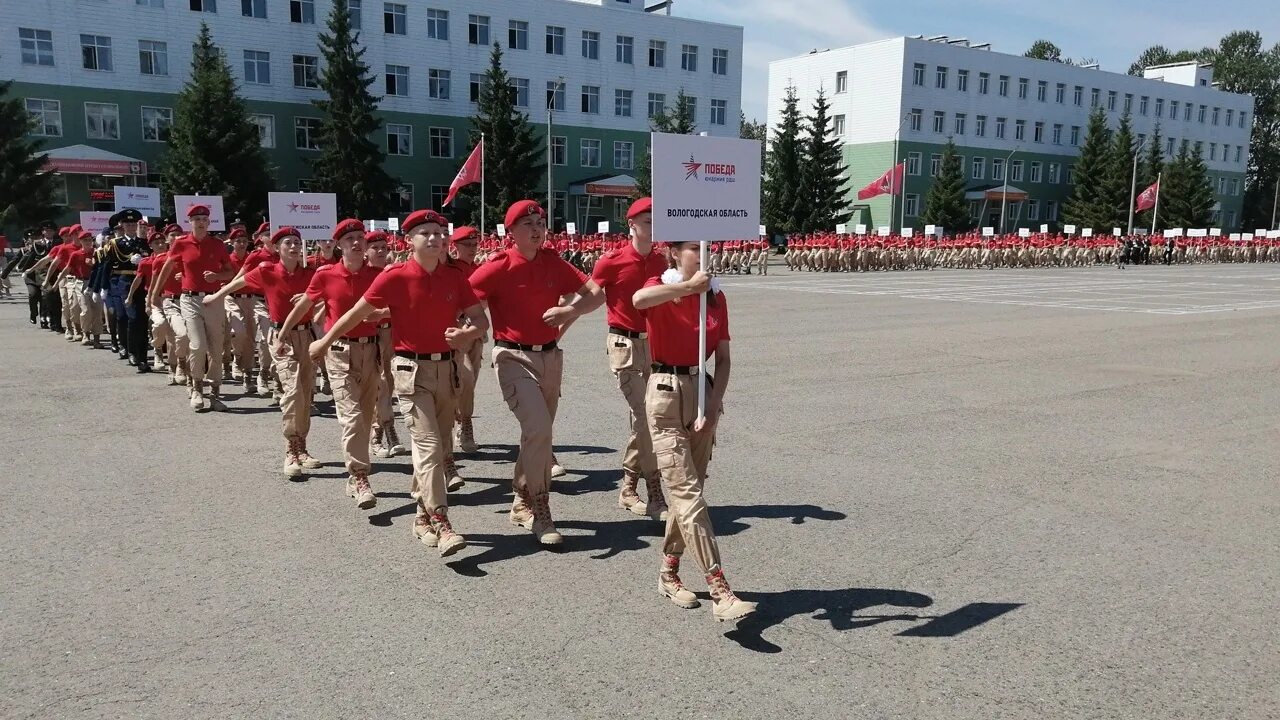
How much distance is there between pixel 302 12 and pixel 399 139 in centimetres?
852

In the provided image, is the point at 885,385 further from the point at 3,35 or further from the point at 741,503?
the point at 3,35

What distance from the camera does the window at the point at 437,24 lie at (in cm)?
5497

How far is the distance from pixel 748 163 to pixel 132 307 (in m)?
10.4

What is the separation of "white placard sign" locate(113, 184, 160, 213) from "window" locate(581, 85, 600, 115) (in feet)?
140

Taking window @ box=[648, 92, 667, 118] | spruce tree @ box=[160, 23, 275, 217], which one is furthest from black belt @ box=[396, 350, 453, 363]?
window @ box=[648, 92, 667, 118]

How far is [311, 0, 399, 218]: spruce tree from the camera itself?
49.2 m

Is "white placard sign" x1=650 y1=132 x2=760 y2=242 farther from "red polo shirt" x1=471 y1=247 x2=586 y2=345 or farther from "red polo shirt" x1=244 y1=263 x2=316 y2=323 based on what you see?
"red polo shirt" x1=244 y1=263 x2=316 y2=323

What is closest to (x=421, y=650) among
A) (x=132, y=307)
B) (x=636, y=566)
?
(x=636, y=566)

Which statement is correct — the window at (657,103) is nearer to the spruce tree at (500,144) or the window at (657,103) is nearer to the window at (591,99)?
the window at (591,99)

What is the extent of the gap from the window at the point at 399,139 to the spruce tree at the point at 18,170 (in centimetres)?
1833

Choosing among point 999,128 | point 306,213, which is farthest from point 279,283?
point 999,128

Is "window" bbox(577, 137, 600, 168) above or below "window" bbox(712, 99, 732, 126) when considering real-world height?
below

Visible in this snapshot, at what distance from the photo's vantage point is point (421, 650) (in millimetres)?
4336

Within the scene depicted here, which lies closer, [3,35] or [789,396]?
[789,396]
